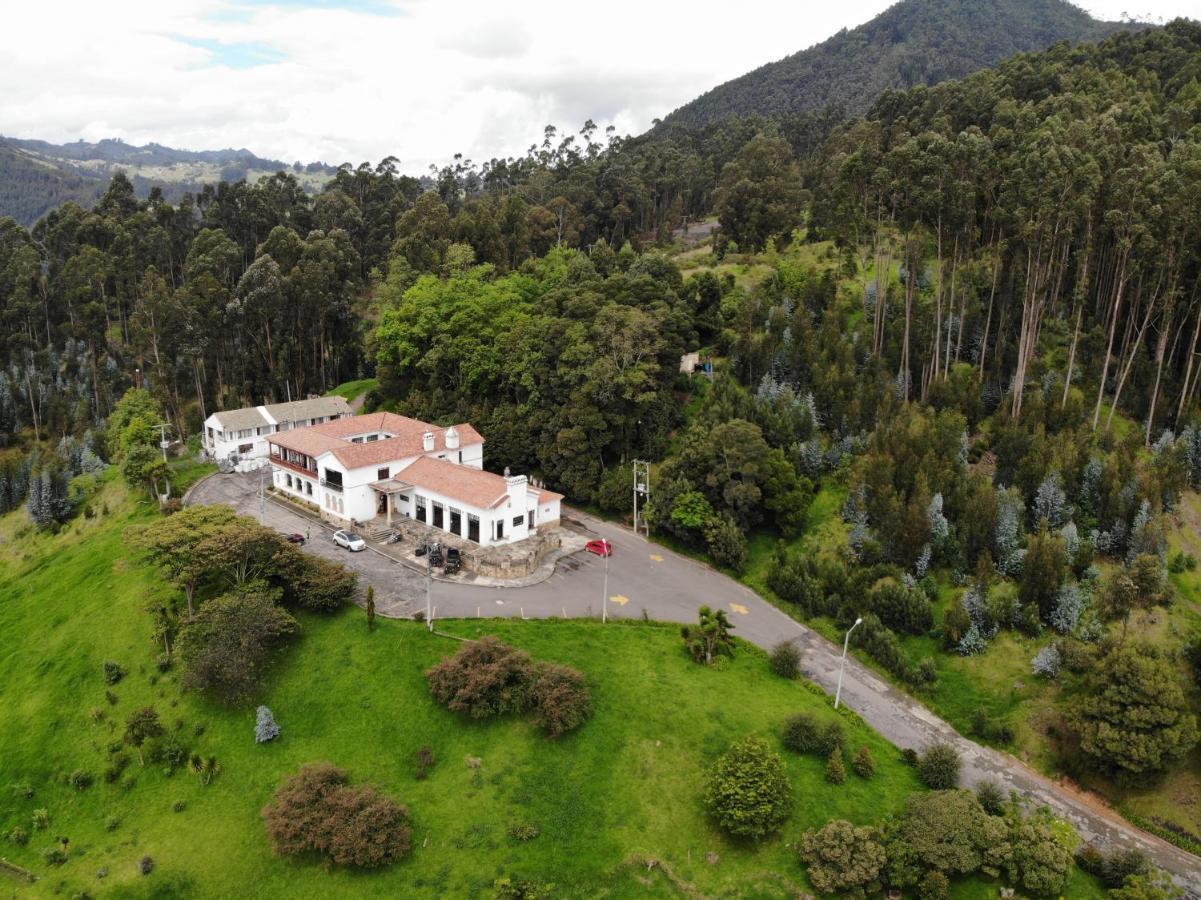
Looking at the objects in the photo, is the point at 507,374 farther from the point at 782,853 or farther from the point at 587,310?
the point at 782,853

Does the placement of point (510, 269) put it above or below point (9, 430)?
above

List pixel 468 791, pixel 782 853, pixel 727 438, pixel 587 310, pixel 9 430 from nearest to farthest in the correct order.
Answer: pixel 782 853 → pixel 468 791 → pixel 727 438 → pixel 587 310 → pixel 9 430

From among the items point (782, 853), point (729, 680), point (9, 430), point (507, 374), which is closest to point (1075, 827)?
point (782, 853)

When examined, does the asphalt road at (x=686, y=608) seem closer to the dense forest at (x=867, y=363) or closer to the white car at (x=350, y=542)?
the white car at (x=350, y=542)

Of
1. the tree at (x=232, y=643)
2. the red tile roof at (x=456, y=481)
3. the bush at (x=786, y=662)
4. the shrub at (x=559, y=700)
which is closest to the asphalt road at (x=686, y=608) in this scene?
the bush at (x=786, y=662)

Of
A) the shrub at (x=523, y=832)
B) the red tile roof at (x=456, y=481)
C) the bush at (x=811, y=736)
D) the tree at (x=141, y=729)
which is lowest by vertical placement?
the shrub at (x=523, y=832)

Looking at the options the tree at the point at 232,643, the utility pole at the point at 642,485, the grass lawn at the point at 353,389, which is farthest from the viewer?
the grass lawn at the point at 353,389

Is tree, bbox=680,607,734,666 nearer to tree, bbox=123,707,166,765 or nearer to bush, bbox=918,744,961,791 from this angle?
bush, bbox=918,744,961,791
